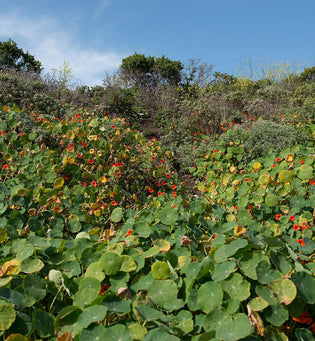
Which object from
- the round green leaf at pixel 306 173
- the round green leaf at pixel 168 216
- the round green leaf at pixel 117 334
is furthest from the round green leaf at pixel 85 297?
the round green leaf at pixel 306 173

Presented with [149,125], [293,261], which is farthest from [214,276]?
[149,125]

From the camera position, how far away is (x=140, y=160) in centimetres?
480

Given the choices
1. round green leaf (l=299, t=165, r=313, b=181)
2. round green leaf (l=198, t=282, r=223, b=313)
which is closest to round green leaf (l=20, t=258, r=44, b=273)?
round green leaf (l=198, t=282, r=223, b=313)

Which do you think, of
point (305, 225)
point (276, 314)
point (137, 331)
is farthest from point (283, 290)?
point (305, 225)

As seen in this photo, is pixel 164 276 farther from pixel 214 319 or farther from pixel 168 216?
pixel 168 216

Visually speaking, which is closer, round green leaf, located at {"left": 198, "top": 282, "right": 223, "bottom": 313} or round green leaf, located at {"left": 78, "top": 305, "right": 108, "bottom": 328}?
round green leaf, located at {"left": 78, "top": 305, "right": 108, "bottom": 328}

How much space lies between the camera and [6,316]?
1226mm

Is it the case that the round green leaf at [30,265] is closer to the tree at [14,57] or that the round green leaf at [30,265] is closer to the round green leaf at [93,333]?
the round green leaf at [93,333]

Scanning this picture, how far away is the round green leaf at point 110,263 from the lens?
1.49 metres

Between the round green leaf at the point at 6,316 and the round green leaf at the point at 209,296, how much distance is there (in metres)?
0.73

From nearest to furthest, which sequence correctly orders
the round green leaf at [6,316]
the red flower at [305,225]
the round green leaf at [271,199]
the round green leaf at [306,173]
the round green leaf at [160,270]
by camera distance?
the round green leaf at [6,316]
the round green leaf at [160,270]
the red flower at [305,225]
the round green leaf at [271,199]
the round green leaf at [306,173]

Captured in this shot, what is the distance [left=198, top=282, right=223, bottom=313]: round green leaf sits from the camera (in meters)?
1.31

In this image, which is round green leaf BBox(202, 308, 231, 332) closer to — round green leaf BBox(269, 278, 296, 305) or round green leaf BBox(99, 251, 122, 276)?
round green leaf BBox(269, 278, 296, 305)

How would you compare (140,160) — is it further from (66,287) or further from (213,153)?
(66,287)
